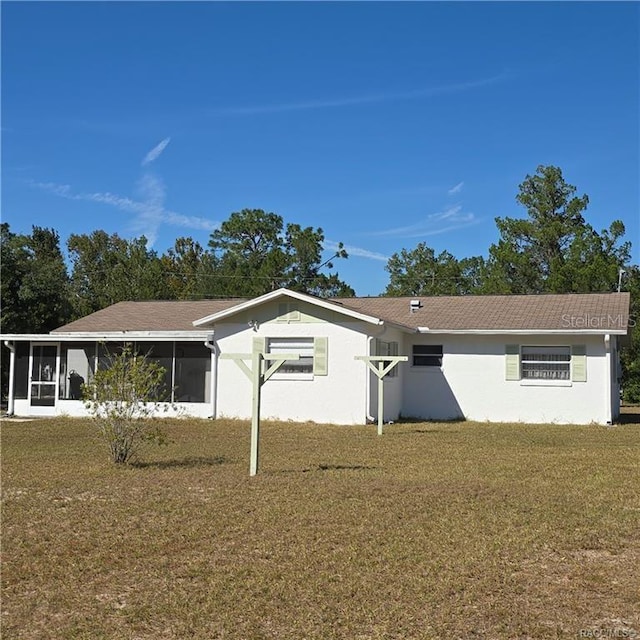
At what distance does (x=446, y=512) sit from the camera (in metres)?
7.26

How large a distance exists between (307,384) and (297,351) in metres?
0.88

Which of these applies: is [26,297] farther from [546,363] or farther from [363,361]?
[546,363]

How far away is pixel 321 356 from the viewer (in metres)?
18.8

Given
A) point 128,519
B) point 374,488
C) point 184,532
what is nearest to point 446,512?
point 374,488

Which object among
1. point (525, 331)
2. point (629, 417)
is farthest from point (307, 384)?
point (629, 417)

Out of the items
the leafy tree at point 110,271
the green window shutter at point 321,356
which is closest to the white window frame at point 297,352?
the green window shutter at point 321,356

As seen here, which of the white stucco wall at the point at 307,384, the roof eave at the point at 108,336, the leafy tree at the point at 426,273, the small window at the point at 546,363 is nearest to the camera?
the white stucco wall at the point at 307,384

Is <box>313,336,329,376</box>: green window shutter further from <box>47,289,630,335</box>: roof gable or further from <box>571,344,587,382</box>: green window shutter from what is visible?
<box>571,344,587,382</box>: green window shutter

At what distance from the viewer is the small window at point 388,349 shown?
62.4ft

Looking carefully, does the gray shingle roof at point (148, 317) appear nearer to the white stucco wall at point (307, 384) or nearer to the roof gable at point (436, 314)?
the roof gable at point (436, 314)

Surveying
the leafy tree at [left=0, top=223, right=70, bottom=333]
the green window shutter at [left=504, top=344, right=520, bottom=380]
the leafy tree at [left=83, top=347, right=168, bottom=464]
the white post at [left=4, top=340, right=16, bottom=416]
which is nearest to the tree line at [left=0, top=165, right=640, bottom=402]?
the leafy tree at [left=0, top=223, right=70, bottom=333]

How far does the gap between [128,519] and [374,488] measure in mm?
2874

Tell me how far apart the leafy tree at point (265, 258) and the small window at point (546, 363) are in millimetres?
21269

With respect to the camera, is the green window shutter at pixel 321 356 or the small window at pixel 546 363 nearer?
the green window shutter at pixel 321 356
